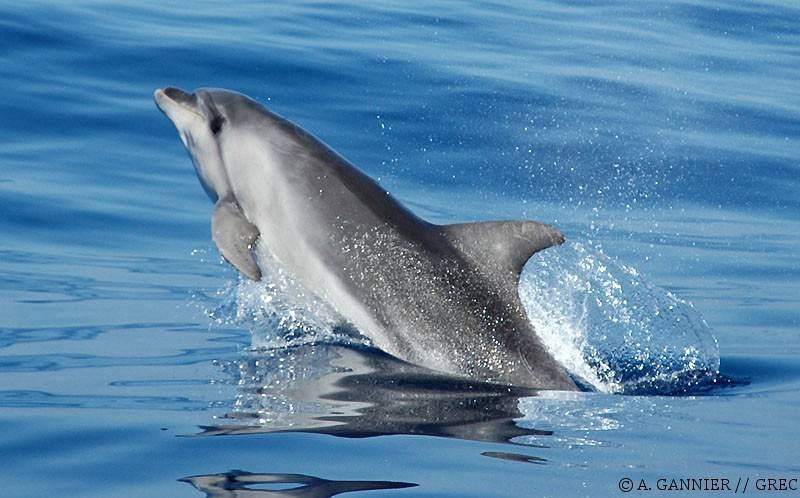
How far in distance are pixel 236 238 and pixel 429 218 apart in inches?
154

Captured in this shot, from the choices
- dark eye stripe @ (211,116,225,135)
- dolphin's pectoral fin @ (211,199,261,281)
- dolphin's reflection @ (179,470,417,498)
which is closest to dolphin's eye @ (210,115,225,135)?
dark eye stripe @ (211,116,225,135)

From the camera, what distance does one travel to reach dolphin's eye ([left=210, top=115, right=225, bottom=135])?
8219 millimetres

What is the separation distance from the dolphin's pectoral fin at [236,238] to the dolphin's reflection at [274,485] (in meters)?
2.53

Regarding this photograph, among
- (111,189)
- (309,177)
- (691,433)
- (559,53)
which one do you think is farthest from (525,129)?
(691,433)

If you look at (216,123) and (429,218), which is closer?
(216,123)

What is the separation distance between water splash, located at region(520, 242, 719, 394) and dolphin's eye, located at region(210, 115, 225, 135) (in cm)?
202

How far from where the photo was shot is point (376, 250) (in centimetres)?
724

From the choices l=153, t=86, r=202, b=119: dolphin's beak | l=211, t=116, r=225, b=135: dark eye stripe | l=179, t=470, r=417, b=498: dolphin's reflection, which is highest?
l=153, t=86, r=202, b=119: dolphin's beak

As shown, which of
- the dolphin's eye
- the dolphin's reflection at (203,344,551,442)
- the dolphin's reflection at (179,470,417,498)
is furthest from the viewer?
the dolphin's eye

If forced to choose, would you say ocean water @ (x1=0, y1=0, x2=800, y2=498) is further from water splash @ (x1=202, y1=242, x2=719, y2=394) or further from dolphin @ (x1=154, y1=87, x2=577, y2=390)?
dolphin @ (x1=154, y1=87, x2=577, y2=390)

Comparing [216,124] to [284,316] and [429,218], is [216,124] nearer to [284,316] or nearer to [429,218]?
[284,316]

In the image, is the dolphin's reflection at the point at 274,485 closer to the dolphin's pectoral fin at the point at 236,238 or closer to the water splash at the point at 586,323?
the water splash at the point at 586,323

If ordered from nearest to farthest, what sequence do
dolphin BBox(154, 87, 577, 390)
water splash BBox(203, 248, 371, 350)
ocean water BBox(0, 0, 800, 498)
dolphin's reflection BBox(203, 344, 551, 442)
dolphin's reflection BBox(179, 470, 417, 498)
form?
dolphin's reflection BBox(179, 470, 417, 498)
ocean water BBox(0, 0, 800, 498)
dolphin's reflection BBox(203, 344, 551, 442)
dolphin BBox(154, 87, 577, 390)
water splash BBox(203, 248, 371, 350)

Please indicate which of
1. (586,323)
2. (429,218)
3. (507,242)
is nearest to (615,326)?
(586,323)
